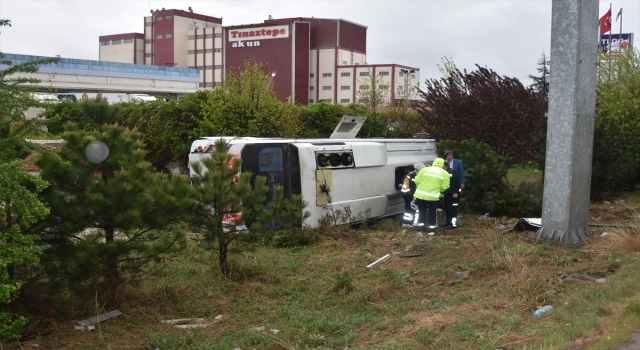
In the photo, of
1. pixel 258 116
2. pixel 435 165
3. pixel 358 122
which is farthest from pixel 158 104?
pixel 435 165

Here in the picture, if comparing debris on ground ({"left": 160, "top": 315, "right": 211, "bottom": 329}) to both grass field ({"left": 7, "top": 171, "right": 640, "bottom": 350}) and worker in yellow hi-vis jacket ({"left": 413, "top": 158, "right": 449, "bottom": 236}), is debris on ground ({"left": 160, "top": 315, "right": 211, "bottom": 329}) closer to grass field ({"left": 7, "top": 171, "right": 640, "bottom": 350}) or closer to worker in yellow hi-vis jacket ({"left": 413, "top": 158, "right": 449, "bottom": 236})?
grass field ({"left": 7, "top": 171, "right": 640, "bottom": 350})

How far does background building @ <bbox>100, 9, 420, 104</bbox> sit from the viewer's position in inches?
2881

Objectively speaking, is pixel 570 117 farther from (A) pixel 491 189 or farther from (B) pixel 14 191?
(B) pixel 14 191

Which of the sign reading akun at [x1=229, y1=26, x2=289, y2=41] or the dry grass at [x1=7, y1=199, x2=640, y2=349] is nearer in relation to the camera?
the dry grass at [x1=7, y1=199, x2=640, y2=349]

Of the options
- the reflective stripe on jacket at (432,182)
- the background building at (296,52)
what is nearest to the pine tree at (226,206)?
the reflective stripe on jacket at (432,182)

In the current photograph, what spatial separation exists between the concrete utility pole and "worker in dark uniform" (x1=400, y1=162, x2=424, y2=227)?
134 inches

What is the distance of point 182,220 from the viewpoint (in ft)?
26.7

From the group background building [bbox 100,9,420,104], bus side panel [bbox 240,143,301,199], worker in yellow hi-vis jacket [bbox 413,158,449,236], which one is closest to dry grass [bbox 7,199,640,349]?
bus side panel [bbox 240,143,301,199]

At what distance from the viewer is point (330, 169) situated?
1296 centimetres

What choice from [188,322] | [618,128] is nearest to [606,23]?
[618,128]

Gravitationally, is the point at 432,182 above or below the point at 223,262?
above

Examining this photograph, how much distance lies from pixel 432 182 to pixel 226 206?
5462mm

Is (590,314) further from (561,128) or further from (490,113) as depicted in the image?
(490,113)

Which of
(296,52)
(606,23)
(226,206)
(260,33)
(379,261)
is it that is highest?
(260,33)
